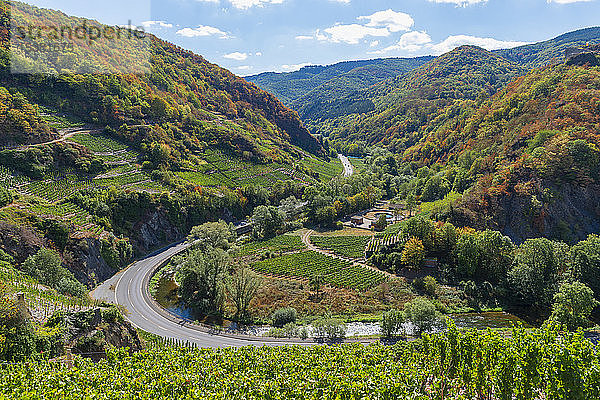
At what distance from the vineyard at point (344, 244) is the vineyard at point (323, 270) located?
441 centimetres

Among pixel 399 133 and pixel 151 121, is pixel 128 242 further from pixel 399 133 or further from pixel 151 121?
pixel 399 133

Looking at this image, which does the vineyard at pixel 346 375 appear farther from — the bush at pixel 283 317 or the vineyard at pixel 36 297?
the bush at pixel 283 317

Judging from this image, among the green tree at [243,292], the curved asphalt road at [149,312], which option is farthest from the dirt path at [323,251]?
the curved asphalt road at [149,312]

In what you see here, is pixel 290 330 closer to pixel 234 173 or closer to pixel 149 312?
pixel 149 312

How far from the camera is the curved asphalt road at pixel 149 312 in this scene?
4347cm

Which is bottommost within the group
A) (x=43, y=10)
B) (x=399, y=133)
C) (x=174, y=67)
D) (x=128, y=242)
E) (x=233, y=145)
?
(x=128, y=242)

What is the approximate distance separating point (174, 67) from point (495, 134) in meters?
144

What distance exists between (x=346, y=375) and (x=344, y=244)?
60.3 meters

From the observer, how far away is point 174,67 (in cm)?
16238

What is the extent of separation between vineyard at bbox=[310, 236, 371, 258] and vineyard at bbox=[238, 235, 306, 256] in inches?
174

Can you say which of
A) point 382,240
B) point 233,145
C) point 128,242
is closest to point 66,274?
point 128,242

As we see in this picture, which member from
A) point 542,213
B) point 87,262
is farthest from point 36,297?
point 542,213

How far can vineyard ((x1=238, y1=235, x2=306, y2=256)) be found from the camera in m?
78.2

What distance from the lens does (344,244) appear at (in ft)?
263
